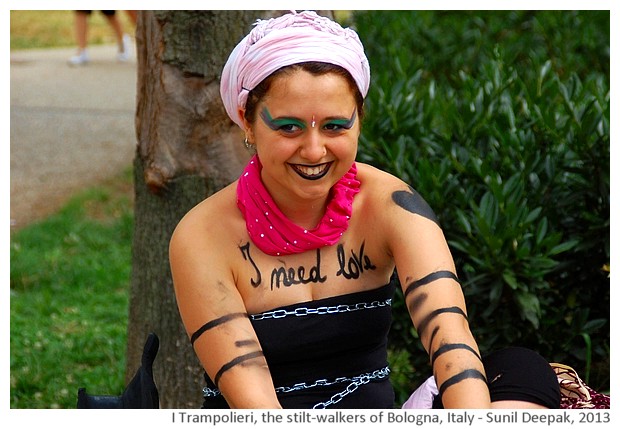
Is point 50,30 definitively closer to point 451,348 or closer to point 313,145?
point 313,145

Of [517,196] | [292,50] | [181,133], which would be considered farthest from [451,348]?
[181,133]

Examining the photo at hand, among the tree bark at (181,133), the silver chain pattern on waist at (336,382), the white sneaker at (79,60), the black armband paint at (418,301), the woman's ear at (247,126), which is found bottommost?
the silver chain pattern on waist at (336,382)

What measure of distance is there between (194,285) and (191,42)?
4.39ft

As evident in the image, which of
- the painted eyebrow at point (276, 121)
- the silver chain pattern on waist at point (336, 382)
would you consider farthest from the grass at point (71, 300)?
the painted eyebrow at point (276, 121)

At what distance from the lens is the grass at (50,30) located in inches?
542

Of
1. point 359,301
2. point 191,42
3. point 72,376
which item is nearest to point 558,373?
point 359,301

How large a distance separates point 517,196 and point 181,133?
1.26 meters

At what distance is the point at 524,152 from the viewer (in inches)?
159

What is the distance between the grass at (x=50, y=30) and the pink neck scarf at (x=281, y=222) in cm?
1111

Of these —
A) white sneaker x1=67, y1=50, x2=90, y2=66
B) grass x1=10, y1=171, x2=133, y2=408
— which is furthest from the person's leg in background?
grass x1=10, y1=171, x2=133, y2=408

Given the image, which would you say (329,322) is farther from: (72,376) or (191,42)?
(72,376)

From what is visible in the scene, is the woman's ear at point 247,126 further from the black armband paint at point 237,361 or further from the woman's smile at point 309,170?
the black armband paint at point 237,361

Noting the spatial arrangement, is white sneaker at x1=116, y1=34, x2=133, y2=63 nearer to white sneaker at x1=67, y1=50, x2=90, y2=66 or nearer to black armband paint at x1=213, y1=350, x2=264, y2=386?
white sneaker at x1=67, y1=50, x2=90, y2=66

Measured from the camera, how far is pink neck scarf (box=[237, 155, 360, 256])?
8.68 feet
